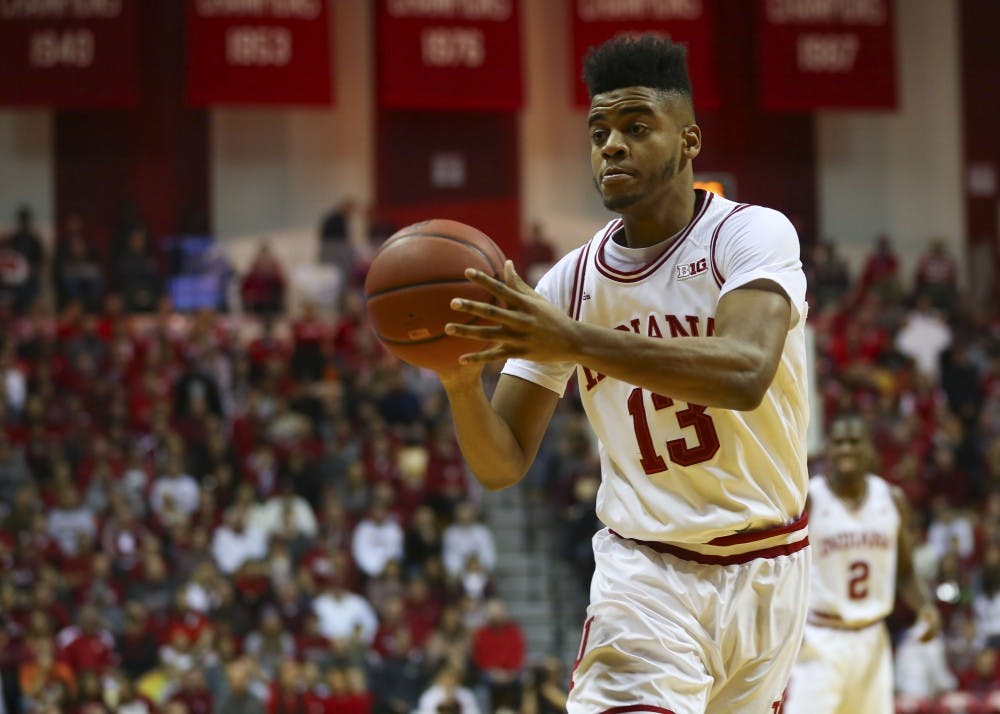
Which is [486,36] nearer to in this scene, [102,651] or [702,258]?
[102,651]

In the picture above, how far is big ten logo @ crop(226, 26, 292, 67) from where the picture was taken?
66.2ft

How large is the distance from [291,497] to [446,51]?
795 centimetres

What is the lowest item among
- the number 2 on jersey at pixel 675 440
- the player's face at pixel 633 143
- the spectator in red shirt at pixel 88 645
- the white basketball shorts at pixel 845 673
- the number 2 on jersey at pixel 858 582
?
the spectator in red shirt at pixel 88 645

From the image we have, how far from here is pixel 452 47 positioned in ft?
67.8

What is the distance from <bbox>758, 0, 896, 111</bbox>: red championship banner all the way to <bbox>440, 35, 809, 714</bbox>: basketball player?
60.7 feet

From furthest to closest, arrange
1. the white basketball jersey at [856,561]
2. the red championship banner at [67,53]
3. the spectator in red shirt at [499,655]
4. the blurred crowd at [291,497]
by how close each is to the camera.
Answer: the red championship banner at [67,53] → the spectator in red shirt at [499,655] → the blurred crowd at [291,497] → the white basketball jersey at [856,561]

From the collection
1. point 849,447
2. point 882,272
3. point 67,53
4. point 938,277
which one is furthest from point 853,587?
A: point 67,53

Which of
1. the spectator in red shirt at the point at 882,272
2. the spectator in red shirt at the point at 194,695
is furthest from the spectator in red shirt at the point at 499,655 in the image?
the spectator in red shirt at the point at 882,272

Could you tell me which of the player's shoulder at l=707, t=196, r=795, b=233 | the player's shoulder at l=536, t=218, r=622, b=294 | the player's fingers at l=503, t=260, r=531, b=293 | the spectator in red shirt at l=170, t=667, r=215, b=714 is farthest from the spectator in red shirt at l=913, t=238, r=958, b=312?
the player's fingers at l=503, t=260, r=531, b=293

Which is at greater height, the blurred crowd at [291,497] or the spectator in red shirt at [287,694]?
the blurred crowd at [291,497]

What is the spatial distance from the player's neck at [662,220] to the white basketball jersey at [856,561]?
480cm

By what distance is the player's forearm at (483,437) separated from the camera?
3.96 meters

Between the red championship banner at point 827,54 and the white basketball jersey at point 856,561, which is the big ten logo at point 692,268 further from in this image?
the red championship banner at point 827,54

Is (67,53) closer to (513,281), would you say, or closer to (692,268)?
(692,268)
